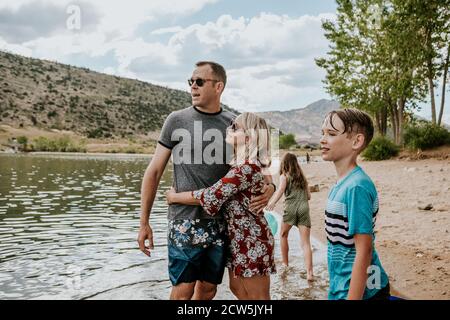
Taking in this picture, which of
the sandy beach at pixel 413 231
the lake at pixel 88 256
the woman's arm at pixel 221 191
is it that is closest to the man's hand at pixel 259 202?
the woman's arm at pixel 221 191

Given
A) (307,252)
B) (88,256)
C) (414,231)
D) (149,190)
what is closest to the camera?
(149,190)

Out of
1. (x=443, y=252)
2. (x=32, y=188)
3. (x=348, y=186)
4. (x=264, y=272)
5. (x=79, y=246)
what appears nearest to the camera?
(x=348, y=186)

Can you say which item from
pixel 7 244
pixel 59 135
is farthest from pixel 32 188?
pixel 59 135

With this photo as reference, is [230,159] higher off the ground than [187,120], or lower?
lower

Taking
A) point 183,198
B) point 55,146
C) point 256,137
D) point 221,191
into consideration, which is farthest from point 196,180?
point 55,146

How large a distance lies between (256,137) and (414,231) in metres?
7.42

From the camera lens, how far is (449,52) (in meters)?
31.1

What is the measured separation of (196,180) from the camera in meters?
3.89

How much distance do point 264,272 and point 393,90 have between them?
101 ft

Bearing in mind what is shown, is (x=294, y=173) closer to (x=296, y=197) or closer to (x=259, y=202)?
(x=296, y=197)

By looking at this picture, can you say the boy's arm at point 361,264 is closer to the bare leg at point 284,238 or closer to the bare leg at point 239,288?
the bare leg at point 239,288

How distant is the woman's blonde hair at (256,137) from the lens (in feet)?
12.4

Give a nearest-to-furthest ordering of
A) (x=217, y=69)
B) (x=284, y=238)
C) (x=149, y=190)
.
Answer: (x=149, y=190) → (x=217, y=69) → (x=284, y=238)

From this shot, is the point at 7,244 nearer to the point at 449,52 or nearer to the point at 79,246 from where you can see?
the point at 79,246
